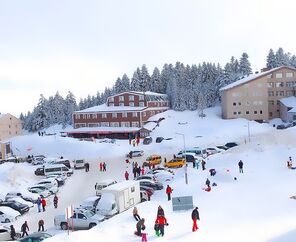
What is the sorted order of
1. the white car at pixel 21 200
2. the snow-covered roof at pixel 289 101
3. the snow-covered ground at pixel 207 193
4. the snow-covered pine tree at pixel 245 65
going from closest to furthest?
the snow-covered ground at pixel 207 193 < the white car at pixel 21 200 < the snow-covered roof at pixel 289 101 < the snow-covered pine tree at pixel 245 65

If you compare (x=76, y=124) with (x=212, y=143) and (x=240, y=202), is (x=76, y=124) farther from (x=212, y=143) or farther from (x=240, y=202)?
(x=240, y=202)

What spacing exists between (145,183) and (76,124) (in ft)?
162

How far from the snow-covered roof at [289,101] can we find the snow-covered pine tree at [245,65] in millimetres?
20110

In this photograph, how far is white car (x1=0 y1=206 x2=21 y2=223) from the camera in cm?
2828

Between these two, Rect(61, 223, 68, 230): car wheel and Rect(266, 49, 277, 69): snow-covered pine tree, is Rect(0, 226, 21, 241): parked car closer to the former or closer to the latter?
Rect(61, 223, 68, 230): car wheel

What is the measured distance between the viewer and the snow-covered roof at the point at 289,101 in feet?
240

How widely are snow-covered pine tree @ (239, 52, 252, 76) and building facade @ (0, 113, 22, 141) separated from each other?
52910 millimetres

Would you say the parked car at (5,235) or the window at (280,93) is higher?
the window at (280,93)

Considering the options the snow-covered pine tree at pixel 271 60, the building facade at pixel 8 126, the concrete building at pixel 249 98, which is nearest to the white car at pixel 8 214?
the building facade at pixel 8 126

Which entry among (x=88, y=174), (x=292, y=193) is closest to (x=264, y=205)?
(x=292, y=193)

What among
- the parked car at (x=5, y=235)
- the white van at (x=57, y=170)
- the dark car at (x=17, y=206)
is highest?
the white van at (x=57, y=170)

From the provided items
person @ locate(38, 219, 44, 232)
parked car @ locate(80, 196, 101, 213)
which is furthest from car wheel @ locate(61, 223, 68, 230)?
parked car @ locate(80, 196, 101, 213)

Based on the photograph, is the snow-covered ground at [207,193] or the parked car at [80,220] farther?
the parked car at [80,220]

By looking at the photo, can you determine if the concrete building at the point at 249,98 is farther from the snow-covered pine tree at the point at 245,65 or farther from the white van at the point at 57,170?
the white van at the point at 57,170
